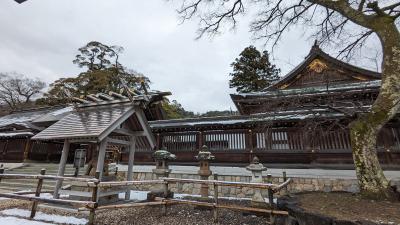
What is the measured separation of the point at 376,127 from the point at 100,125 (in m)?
7.60

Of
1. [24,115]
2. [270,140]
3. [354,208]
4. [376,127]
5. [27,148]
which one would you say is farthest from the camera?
[24,115]

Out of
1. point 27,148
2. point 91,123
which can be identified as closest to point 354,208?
point 91,123

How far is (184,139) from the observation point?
1451cm

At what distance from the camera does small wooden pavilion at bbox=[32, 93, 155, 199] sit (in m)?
7.56

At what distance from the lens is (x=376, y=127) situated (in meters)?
5.15

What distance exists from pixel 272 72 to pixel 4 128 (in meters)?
32.3

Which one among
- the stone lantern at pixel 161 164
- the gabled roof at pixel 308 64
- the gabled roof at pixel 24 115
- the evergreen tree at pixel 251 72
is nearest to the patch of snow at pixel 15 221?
the stone lantern at pixel 161 164

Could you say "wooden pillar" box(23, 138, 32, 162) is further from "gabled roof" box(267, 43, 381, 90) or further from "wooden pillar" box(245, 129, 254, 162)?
"gabled roof" box(267, 43, 381, 90)

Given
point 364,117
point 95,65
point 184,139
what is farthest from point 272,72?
point 364,117

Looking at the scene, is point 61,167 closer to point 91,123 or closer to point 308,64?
point 91,123

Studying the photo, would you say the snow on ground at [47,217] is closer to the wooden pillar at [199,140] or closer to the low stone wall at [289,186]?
the low stone wall at [289,186]

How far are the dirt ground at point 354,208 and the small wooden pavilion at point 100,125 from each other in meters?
5.80

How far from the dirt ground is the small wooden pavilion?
580cm

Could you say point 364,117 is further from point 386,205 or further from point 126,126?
point 126,126
